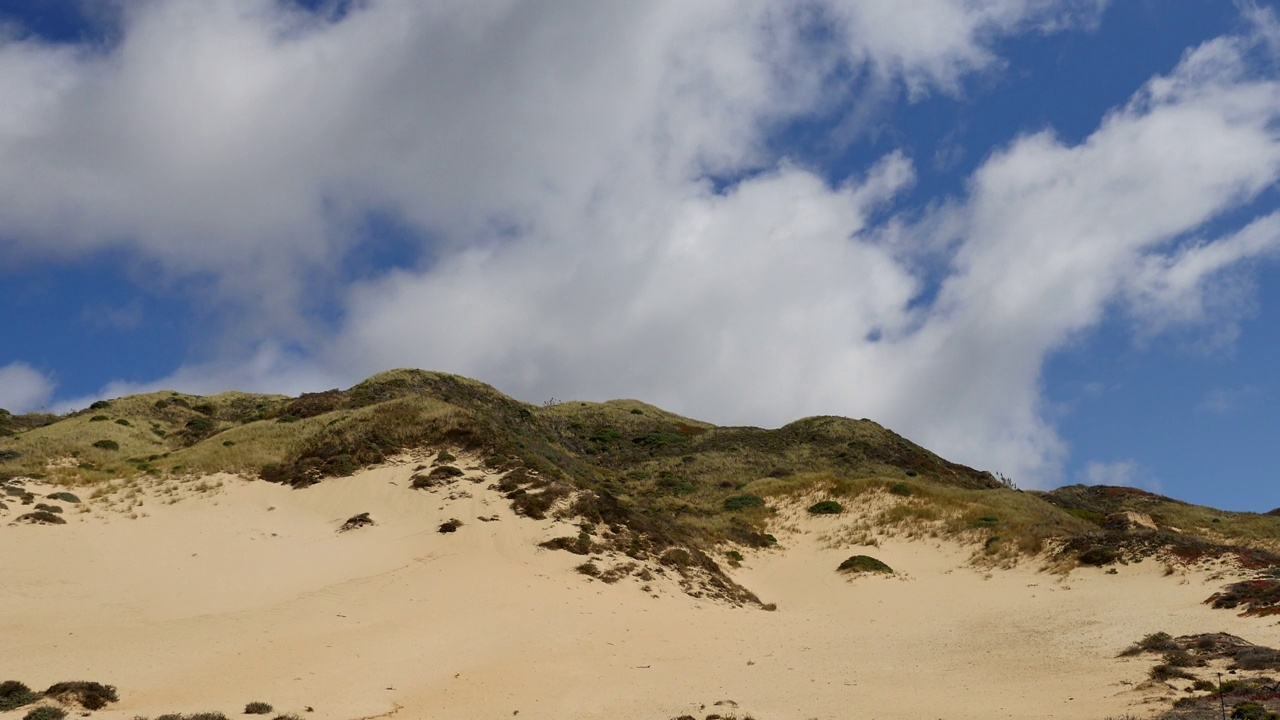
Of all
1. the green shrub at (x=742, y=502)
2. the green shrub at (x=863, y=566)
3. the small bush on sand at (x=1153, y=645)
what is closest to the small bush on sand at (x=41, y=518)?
the green shrub at (x=863, y=566)

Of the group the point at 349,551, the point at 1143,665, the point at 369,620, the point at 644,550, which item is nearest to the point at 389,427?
the point at 349,551

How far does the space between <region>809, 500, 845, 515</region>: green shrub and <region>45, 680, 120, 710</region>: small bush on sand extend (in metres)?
32.0

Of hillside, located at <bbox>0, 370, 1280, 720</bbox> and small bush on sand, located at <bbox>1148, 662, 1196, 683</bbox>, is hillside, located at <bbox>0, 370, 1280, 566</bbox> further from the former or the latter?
small bush on sand, located at <bbox>1148, 662, 1196, 683</bbox>

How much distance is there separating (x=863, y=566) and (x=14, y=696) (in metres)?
27.5

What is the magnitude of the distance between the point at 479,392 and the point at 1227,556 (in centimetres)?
Result: 4551

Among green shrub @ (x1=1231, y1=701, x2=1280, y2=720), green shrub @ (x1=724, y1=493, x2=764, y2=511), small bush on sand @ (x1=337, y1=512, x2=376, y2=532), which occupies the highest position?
green shrub @ (x1=724, y1=493, x2=764, y2=511)

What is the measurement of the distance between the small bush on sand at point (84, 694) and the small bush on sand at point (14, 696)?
1.01 ft

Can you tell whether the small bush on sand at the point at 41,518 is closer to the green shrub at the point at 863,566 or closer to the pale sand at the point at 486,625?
the pale sand at the point at 486,625

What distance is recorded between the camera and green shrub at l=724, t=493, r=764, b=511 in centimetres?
4278

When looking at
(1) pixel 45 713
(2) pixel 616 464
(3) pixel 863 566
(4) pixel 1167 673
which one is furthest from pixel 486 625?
(2) pixel 616 464

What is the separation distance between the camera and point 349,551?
2627 cm

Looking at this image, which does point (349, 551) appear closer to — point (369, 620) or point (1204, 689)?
point (369, 620)

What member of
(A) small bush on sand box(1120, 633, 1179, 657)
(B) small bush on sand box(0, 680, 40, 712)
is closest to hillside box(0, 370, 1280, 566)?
(A) small bush on sand box(1120, 633, 1179, 657)

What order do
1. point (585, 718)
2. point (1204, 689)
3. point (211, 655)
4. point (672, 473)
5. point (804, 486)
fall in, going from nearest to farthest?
point (1204, 689), point (585, 718), point (211, 655), point (804, 486), point (672, 473)
